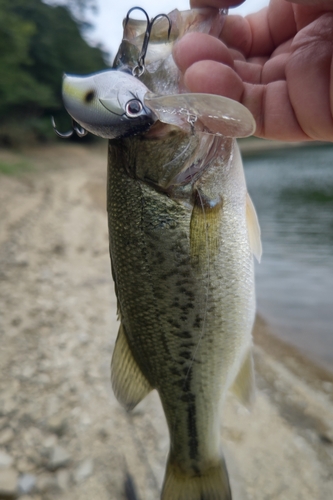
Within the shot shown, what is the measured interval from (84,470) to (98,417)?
1.39ft

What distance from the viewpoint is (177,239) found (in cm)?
139

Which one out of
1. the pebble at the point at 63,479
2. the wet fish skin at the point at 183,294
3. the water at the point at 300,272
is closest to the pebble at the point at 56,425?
the pebble at the point at 63,479

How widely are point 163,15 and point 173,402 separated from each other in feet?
4.74

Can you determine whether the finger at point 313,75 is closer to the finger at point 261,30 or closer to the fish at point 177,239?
the finger at point 261,30

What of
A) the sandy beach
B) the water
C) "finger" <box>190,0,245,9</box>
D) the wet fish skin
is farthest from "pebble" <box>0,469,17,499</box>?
the water

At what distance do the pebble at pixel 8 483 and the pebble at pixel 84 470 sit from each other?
0.32 metres

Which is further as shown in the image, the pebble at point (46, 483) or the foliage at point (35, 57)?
the foliage at point (35, 57)

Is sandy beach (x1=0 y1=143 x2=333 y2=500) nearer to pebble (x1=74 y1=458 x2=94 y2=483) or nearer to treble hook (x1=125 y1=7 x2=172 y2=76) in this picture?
pebble (x1=74 y1=458 x2=94 y2=483)

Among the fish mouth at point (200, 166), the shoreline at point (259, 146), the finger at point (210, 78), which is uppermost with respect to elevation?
the finger at point (210, 78)

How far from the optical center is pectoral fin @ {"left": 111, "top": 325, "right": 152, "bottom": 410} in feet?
5.24

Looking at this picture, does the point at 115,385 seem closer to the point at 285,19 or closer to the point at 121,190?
the point at 121,190

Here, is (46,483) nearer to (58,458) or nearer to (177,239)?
(58,458)

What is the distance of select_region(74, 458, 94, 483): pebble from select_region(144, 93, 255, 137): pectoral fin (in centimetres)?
198

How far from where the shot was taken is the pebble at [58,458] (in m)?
2.28
